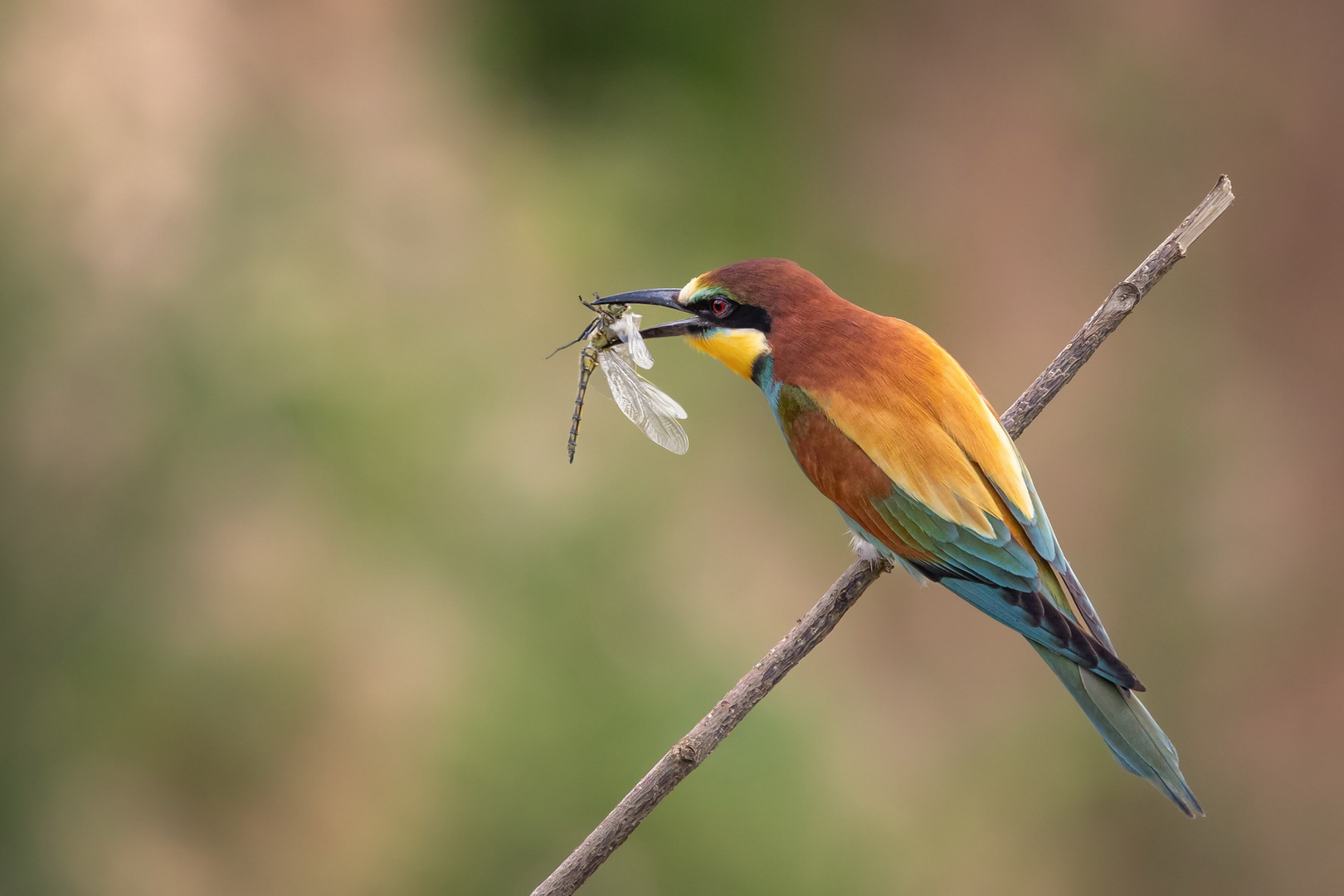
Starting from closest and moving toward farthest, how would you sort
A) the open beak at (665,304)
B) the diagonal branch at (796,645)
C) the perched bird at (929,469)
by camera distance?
the diagonal branch at (796,645) → the perched bird at (929,469) → the open beak at (665,304)

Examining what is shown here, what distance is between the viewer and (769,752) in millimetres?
2621

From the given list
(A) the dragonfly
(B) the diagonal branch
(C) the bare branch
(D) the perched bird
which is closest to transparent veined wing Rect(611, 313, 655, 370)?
(A) the dragonfly

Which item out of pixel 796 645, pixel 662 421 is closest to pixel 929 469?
pixel 796 645

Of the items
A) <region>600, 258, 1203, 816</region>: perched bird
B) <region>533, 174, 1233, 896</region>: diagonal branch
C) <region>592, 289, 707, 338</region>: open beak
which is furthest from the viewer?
<region>592, 289, 707, 338</region>: open beak

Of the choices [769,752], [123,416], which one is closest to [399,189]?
[123,416]

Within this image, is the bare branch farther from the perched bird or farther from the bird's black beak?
the bird's black beak

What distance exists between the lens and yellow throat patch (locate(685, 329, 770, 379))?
4.21ft

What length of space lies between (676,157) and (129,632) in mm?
1874

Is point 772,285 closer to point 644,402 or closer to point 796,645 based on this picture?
point 644,402

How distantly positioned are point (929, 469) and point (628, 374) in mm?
427

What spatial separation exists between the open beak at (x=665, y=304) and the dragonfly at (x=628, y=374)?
3cm

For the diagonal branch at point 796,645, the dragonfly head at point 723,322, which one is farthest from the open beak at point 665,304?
the diagonal branch at point 796,645

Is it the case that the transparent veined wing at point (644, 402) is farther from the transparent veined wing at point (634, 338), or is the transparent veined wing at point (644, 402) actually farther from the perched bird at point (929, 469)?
the perched bird at point (929, 469)

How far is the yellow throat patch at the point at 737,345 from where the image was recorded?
1282 millimetres
